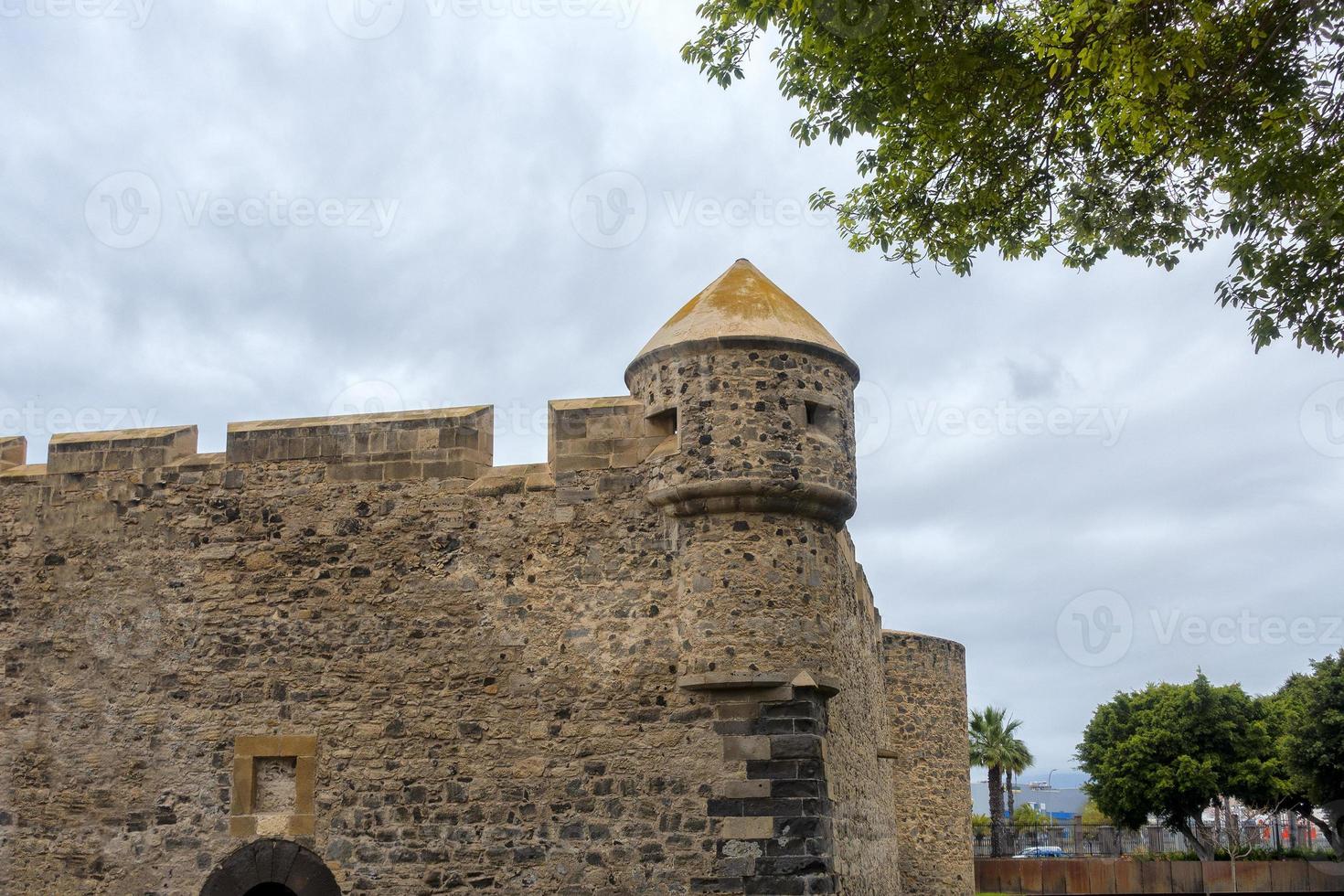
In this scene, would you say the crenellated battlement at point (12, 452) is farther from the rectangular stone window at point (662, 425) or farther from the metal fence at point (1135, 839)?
the metal fence at point (1135, 839)

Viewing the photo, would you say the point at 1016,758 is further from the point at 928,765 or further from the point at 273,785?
the point at 273,785

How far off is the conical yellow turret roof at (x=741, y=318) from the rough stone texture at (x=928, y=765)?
9.26 m

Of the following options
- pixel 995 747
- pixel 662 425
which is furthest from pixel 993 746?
pixel 662 425

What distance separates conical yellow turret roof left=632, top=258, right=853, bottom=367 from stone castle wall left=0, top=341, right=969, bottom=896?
0.26 metres

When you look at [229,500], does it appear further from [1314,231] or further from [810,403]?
[1314,231]

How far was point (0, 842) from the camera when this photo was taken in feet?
39.9

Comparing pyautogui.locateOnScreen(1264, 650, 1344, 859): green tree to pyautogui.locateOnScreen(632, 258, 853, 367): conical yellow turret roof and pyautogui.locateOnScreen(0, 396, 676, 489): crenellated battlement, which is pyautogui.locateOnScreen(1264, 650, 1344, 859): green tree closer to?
pyautogui.locateOnScreen(632, 258, 853, 367): conical yellow turret roof

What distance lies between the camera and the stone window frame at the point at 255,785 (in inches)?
450

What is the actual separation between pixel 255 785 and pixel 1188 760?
3033 centimetres

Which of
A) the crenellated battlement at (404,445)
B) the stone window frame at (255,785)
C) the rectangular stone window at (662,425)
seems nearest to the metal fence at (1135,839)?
the rectangular stone window at (662,425)

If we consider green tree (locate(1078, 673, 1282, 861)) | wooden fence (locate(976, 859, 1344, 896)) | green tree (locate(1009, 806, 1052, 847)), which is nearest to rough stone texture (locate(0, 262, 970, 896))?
wooden fence (locate(976, 859, 1344, 896))

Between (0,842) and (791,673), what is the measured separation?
784cm

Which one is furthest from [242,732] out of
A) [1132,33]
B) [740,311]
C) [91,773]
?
[1132,33]

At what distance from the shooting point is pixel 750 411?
11.2 metres
